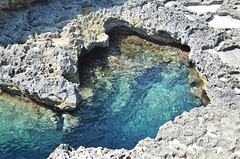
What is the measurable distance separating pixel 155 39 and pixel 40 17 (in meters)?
5.80

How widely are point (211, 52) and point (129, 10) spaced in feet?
15.8

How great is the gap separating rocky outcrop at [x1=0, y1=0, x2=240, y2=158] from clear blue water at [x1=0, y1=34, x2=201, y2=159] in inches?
25.7

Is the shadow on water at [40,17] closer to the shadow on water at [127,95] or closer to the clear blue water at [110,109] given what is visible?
the shadow on water at [127,95]

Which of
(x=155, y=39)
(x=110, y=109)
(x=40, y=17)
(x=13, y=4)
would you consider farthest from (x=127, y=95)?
(x=13, y=4)

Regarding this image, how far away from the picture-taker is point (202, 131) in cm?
596

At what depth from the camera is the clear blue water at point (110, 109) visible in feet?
26.1

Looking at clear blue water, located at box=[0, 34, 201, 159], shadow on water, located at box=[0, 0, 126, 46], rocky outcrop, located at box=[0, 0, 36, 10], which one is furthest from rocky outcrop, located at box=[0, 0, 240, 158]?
clear blue water, located at box=[0, 34, 201, 159]

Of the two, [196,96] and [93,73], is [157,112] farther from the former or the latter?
[93,73]

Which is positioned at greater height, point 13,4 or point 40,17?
point 13,4

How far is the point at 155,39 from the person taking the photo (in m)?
12.9

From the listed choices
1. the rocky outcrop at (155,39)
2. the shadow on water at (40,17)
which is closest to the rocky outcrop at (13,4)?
the shadow on water at (40,17)

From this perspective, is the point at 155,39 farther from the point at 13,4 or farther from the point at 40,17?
the point at 13,4

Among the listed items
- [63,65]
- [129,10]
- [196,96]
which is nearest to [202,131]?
[196,96]

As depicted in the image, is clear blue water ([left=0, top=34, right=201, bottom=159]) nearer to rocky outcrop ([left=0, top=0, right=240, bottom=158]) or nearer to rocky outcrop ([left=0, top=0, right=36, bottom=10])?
rocky outcrop ([left=0, top=0, right=240, bottom=158])
